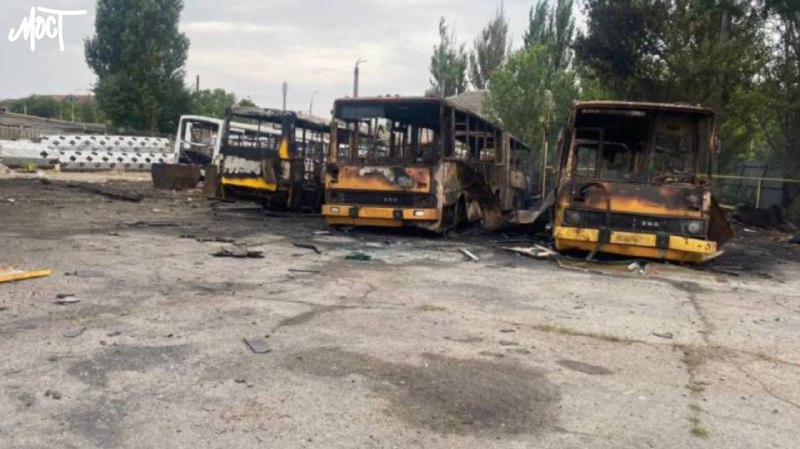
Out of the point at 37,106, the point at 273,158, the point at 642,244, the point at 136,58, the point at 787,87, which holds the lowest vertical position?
the point at 642,244

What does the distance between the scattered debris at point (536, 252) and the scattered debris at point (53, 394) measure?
8574 millimetres

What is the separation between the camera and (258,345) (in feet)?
18.2

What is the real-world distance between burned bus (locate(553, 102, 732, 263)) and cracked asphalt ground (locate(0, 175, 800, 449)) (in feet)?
2.73

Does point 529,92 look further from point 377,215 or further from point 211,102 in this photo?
point 211,102

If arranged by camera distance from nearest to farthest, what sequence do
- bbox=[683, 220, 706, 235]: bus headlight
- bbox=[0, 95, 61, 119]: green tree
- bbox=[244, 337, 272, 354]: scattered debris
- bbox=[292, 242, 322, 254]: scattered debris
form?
bbox=[244, 337, 272, 354]: scattered debris
bbox=[683, 220, 706, 235]: bus headlight
bbox=[292, 242, 322, 254]: scattered debris
bbox=[0, 95, 61, 119]: green tree

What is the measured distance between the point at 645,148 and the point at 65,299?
901 cm

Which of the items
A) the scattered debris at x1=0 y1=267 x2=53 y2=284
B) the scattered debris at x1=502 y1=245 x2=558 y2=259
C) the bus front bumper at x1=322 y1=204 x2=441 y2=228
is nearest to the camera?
the scattered debris at x1=0 y1=267 x2=53 y2=284

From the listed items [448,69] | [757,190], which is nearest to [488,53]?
[448,69]

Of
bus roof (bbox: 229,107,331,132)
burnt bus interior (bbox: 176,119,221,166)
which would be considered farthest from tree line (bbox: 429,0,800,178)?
burnt bus interior (bbox: 176,119,221,166)

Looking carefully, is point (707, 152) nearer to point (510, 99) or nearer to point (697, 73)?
point (697, 73)

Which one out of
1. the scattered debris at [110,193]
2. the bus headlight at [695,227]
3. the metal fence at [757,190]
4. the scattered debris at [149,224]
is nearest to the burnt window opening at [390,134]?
the scattered debris at [149,224]

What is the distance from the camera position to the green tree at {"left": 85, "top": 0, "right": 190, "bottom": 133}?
4016 cm

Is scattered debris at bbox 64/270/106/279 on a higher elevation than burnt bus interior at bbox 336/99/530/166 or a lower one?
lower

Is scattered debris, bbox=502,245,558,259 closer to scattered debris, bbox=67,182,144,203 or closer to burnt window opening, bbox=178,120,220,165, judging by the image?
scattered debris, bbox=67,182,144,203
